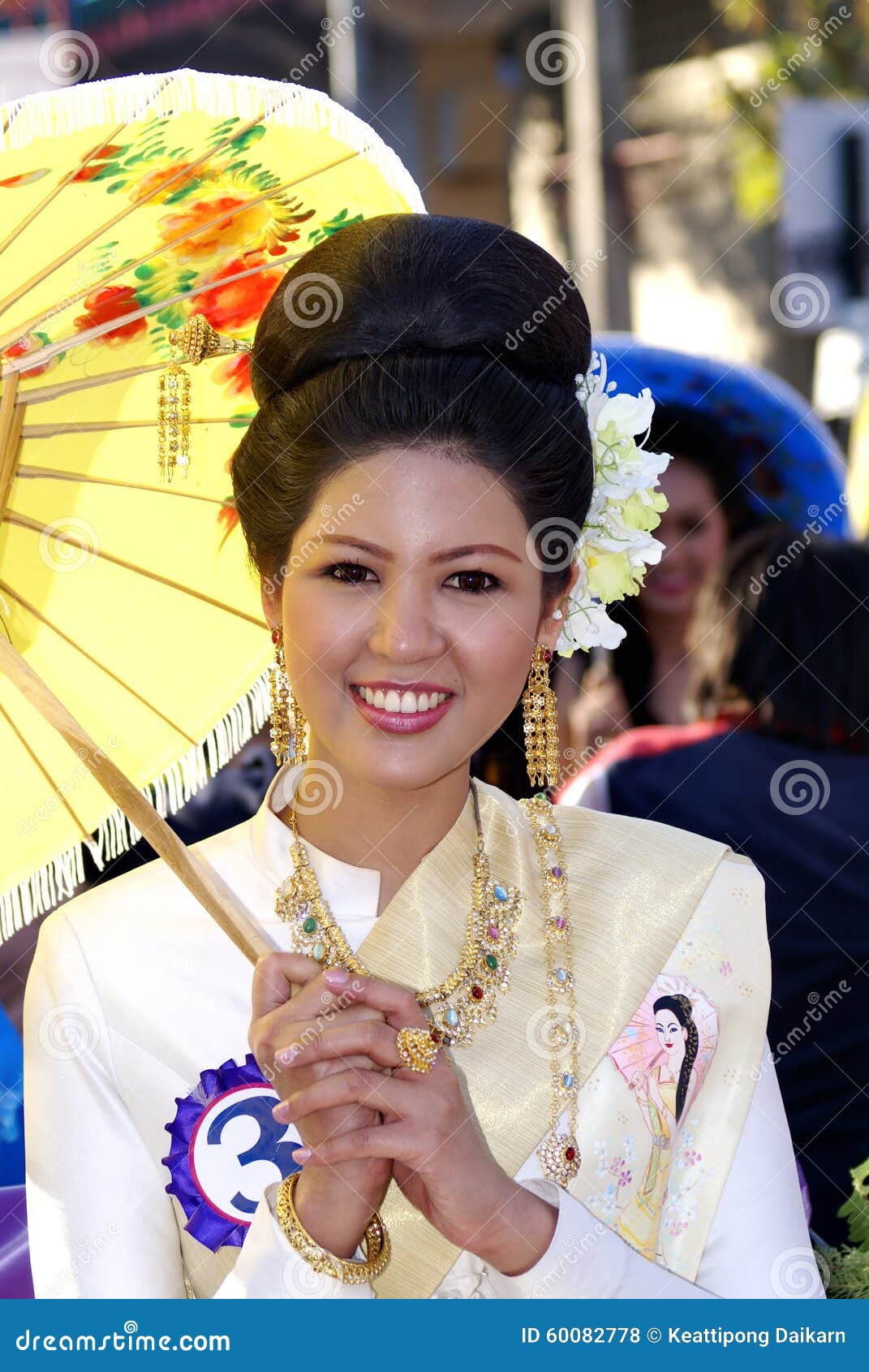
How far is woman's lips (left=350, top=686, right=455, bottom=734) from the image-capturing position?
1.82 meters

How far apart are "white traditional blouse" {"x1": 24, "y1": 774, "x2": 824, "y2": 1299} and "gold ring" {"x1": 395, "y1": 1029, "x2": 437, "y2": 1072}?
24 centimetres

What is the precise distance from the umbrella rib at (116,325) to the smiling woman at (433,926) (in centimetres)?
10

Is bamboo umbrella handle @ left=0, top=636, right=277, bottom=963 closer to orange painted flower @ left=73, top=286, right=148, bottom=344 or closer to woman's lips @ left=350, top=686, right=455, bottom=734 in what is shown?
woman's lips @ left=350, top=686, right=455, bottom=734

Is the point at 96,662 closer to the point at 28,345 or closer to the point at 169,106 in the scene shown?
the point at 28,345

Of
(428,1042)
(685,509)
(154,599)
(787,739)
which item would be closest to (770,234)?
(685,509)

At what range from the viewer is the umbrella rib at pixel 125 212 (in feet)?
5.83

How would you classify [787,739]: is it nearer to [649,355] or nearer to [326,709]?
[649,355]

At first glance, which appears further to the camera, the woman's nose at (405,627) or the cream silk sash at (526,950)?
the cream silk sash at (526,950)

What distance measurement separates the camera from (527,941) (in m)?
2.04

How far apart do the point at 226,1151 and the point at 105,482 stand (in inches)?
35.5

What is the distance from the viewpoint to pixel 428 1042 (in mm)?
1632

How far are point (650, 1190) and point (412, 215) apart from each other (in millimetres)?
1175

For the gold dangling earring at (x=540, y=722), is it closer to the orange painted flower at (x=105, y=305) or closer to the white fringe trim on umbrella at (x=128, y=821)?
the white fringe trim on umbrella at (x=128, y=821)

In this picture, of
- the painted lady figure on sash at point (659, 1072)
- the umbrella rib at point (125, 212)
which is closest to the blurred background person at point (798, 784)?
the painted lady figure on sash at point (659, 1072)
